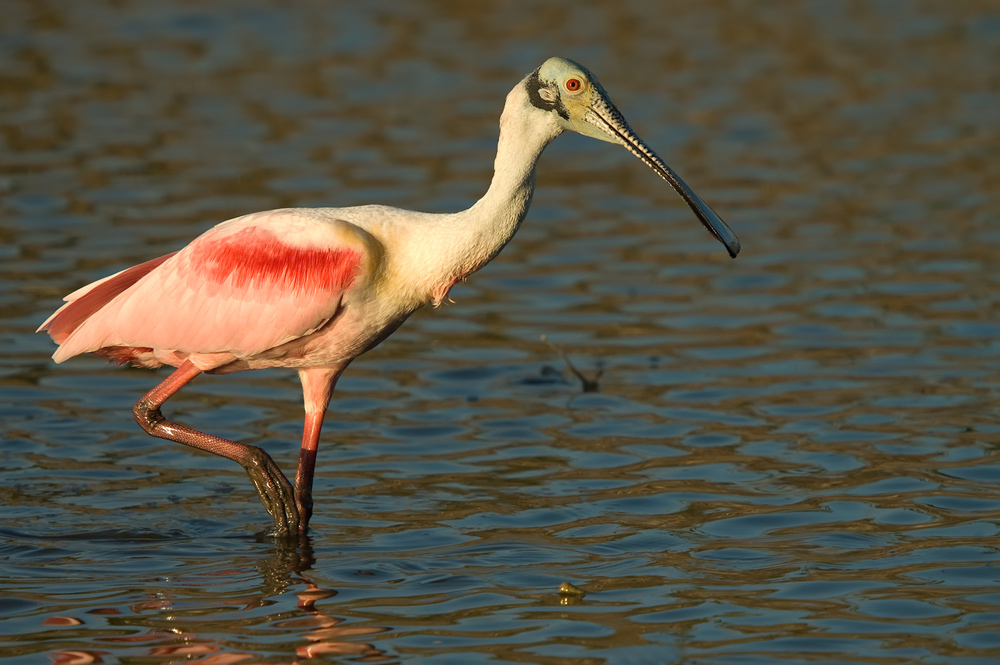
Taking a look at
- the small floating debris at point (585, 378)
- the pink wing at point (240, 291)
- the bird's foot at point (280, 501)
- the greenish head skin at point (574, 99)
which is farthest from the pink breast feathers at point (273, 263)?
the small floating debris at point (585, 378)

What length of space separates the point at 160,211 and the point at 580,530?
24.6 ft

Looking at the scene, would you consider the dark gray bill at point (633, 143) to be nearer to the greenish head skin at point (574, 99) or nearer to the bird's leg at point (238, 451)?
the greenish head skin at point (574, 99)

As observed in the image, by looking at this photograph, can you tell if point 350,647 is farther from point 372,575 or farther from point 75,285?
point 75,285

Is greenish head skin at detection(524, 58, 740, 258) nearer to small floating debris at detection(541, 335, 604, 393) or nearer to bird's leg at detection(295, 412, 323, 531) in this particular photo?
bird's leg at detection(295, 412, 323, 531)

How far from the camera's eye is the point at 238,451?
28.8 feet

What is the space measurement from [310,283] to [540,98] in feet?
4.78

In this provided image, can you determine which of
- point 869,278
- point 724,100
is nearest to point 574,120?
point 869,278

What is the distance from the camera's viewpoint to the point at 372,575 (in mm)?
8039

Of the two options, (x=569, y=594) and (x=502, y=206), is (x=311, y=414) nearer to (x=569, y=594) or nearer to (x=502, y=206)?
(x=502, y=206)

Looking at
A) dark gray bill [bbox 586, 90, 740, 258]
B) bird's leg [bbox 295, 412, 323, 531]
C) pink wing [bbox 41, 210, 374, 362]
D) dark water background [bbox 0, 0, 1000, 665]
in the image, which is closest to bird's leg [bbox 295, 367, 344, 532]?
bird's leg [bbox 295, 412, 323, 531]

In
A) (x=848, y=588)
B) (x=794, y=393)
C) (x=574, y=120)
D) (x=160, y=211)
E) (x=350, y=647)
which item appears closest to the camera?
(x=350, y=647)

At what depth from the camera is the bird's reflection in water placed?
7074 millimetres

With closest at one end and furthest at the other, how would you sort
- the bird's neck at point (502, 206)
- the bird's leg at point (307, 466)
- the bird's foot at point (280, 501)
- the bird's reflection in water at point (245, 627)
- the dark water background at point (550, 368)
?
the bird's reflection in water at point (245, 627)
the dark water background at point (550, 368)
the bird's neck at point (502, 206)
the bird's foot at point (280, 501)
the bird's leg at point (307, 466)

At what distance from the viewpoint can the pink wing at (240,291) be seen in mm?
8211
